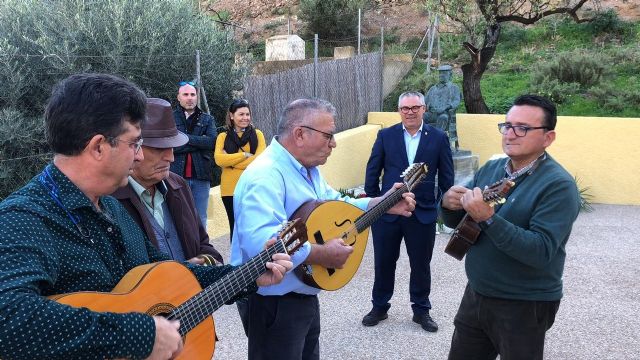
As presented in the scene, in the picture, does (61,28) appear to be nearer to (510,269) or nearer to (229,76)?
(229,76)

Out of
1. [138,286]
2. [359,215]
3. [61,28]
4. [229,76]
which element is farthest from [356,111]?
[138,286]

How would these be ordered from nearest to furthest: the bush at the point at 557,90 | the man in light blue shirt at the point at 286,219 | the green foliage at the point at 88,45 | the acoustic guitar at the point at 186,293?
1. the acoustic guitar at the point at 186,293
2. the man in light blue shirt at the point at 286,219
3. the green foliage at the point at 88,45
4. the bush at the point at 557,90

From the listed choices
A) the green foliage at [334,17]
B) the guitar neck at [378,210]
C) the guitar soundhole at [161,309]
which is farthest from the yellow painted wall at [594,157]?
the green foliage at [334,17]

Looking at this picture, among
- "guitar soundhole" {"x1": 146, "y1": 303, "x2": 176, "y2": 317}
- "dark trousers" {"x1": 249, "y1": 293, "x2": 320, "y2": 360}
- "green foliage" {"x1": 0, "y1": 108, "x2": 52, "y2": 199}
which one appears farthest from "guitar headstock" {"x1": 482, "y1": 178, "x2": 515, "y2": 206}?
"green foliage" {"x1": 0, "y1": 108, "x2": 52, "y2": 199}

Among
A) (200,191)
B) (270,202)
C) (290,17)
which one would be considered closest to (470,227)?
(270,202)

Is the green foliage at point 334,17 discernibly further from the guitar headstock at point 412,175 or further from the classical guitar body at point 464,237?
the classical guitar body at point 464,237

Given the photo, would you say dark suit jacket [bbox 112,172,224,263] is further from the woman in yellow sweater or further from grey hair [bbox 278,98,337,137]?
the woman in yellow sweater

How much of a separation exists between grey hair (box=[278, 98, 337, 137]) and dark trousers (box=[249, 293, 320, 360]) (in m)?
0.87

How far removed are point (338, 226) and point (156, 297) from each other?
1.45 metres

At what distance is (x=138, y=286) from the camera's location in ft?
6.81

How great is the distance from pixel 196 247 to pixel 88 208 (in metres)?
1.20

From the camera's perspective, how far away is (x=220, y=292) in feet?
7.79

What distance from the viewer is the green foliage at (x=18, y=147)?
253 inches

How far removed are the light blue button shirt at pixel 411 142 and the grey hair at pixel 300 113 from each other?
207 cm
